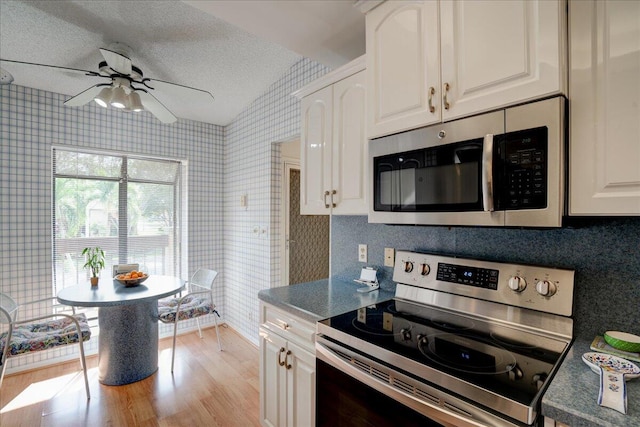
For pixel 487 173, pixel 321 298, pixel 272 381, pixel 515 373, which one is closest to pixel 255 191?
pixel 321 298

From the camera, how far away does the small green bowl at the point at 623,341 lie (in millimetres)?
921

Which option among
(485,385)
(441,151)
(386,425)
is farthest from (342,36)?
(386,425)

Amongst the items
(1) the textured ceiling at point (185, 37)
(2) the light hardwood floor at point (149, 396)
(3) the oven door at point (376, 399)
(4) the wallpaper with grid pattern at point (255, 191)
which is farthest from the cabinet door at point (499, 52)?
(2) the light hardwood floor at point (149, 396)

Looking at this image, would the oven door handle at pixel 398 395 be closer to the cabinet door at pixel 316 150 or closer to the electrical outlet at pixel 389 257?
the electrical outlet at pixel 389 257

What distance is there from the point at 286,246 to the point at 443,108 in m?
2.42

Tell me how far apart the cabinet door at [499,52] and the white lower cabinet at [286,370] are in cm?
116

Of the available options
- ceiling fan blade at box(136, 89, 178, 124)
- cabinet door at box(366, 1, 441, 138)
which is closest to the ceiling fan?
ceiling fan blade at box(136, 89, 178, 124)

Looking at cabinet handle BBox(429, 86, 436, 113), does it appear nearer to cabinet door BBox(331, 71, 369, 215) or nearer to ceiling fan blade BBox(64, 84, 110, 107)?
cabinet door BBox(331, 71, 369, 215)

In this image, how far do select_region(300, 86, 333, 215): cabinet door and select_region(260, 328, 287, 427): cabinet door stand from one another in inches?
30.5

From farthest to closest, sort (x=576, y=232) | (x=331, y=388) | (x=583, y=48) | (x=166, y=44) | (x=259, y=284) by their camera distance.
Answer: (x=259, y=284)
(x=166, y=44)
(x=331, y=388)
(x=576, y=232)
(x=583, y=48)

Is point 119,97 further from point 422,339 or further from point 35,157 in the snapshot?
point 422,339

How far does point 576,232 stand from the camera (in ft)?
3.68

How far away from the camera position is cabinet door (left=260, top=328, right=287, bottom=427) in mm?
1569

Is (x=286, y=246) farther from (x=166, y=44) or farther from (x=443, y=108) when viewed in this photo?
(x=443, y=108)
